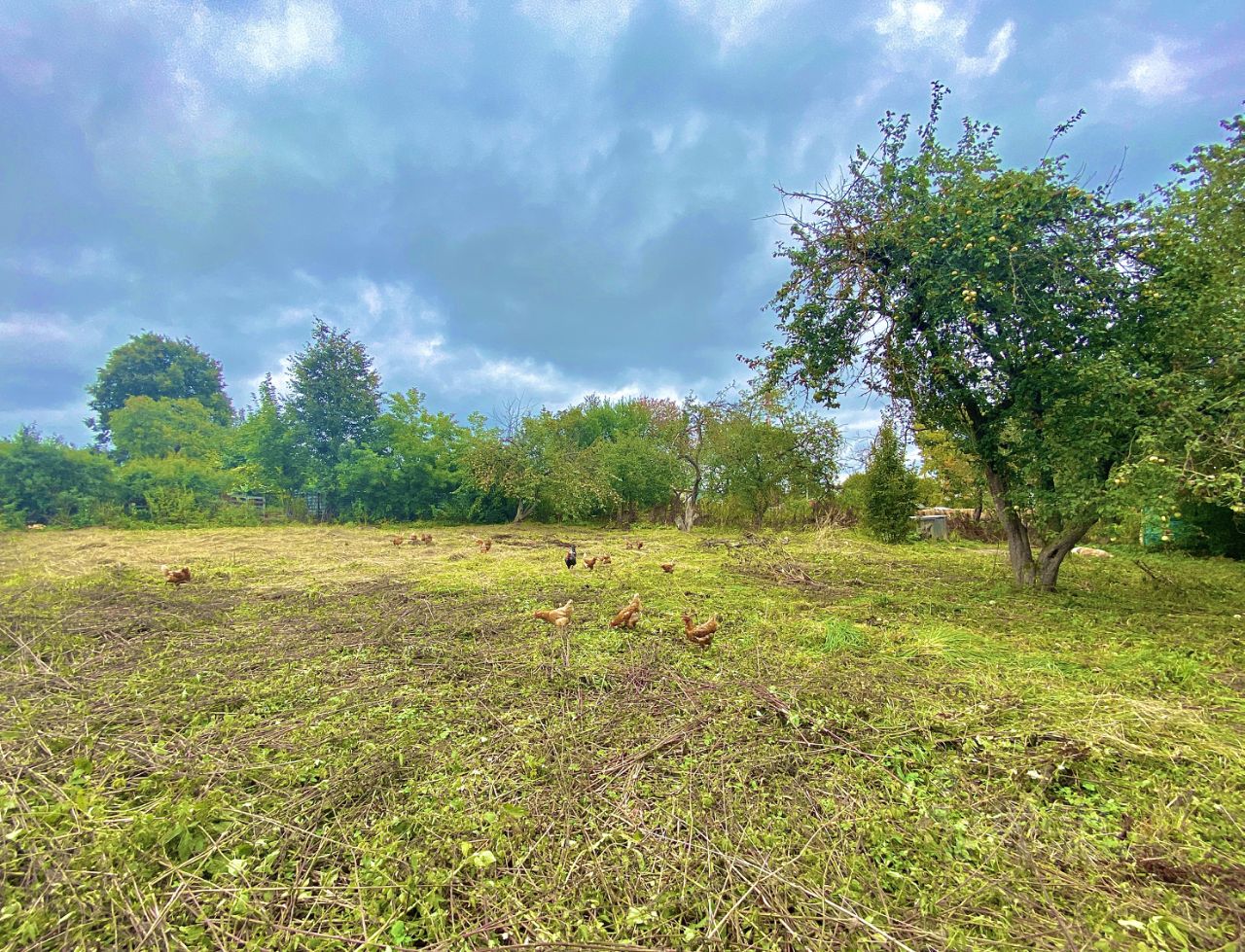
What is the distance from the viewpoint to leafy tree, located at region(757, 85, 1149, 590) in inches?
192

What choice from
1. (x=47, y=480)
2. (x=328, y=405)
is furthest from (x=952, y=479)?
(x=47, y=480)

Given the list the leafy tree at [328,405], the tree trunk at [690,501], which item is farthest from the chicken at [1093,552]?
the leafy tree at [328,405]

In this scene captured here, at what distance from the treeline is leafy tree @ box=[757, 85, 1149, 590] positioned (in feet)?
31.5

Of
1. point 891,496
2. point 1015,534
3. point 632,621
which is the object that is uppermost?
point 891,496

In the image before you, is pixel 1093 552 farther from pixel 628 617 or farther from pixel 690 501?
pixel 628 617

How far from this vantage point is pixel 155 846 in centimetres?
178

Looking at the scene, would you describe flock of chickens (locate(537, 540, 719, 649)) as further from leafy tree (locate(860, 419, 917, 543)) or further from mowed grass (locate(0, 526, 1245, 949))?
leafy tree (locate(860, 419, 917, 543))

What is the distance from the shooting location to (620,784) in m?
2.21

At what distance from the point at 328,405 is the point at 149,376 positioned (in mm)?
23118

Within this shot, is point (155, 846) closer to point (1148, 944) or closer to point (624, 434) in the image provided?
point (1148, 944)

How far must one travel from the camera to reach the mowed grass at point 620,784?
1505 millimetres

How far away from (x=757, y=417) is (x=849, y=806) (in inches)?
629

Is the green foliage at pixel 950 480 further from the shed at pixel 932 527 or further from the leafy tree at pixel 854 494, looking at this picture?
the leafy tree at pixel 854 494

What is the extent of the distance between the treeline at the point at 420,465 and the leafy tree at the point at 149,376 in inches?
480
